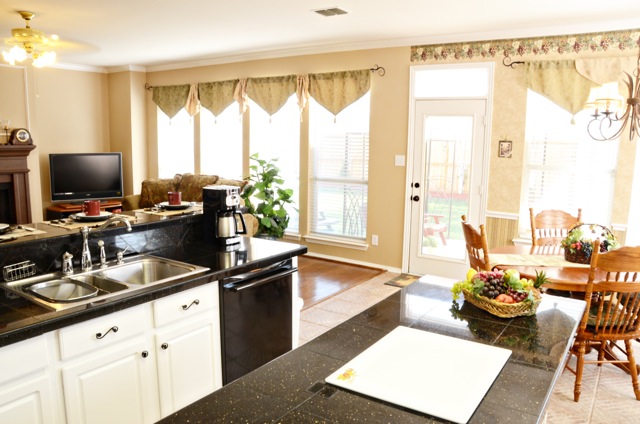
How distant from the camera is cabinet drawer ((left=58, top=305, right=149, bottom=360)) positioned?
1.87m

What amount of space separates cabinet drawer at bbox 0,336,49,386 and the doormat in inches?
155

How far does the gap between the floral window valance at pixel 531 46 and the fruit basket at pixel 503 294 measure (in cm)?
348

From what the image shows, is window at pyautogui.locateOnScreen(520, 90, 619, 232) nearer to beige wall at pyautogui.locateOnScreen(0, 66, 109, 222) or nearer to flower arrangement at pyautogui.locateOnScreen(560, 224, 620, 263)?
flower arrangement at pyautogui.locateOnScreen(560, 224, 620, 263)

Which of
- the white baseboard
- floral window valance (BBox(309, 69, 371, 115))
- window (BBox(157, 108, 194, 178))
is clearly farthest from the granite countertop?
window (BBox(157, 108, 194, 178))

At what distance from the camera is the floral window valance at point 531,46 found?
14.4 ft

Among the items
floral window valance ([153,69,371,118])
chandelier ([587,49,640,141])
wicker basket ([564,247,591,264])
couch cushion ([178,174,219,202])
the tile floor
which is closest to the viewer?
the tile floor

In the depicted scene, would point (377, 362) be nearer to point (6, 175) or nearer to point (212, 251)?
point (212, 251)

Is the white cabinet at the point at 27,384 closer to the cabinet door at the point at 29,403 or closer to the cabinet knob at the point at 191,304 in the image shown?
the cabinet door at the point at 29,403

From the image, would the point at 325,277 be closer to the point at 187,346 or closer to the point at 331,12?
the point at 331,12

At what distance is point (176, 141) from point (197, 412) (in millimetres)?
7166

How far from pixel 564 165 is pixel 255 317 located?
3514 millimetres

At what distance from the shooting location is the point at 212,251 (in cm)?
292

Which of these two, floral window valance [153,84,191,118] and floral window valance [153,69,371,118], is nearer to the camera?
floral window valance [153,69,371,118]

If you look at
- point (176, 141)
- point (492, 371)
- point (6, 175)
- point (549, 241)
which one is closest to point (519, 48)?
point (549, 241)
